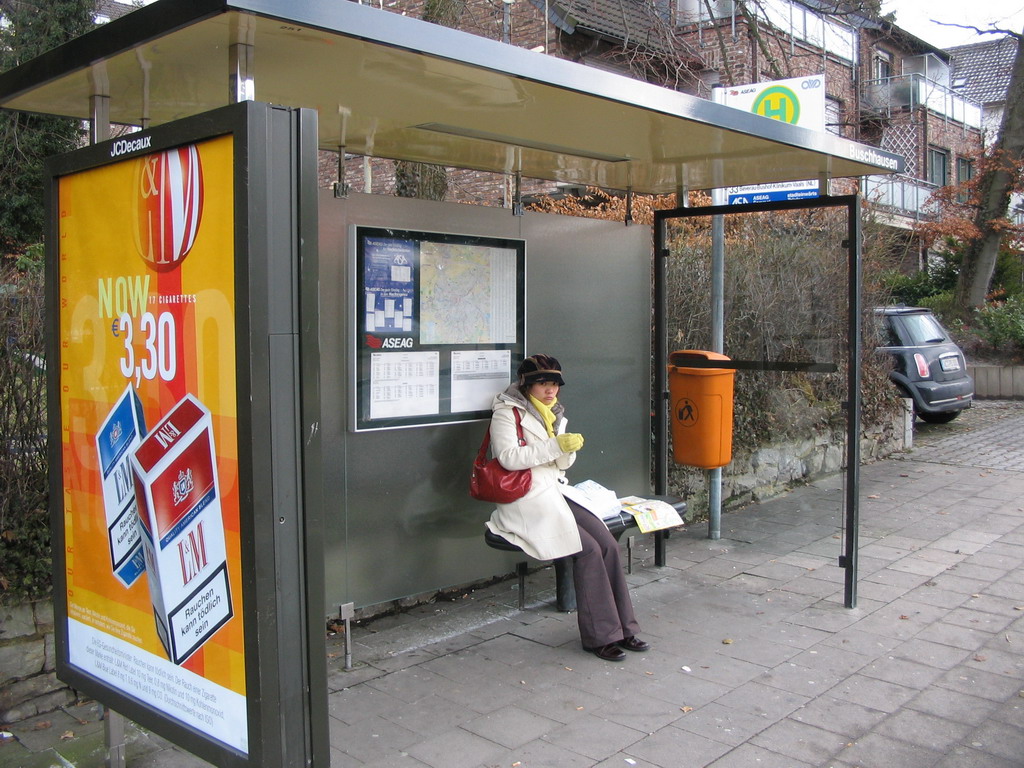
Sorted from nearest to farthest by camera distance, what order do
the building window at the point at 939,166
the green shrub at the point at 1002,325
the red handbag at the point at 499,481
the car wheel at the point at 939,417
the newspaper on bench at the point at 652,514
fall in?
the red handbag at the point at 499,481 < the newspaper on bench at the point at 652,514 < the car wheel at the point at 939,417 < the green shrub at the point at 1002,325 < the building window at the point at 939,166

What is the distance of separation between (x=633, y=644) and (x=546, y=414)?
3.97ft

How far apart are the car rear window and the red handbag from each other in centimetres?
866

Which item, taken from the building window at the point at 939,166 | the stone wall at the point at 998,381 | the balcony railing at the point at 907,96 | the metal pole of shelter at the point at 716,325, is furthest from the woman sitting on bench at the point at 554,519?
the building window at the point at 939,166

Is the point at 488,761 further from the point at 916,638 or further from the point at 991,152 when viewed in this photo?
the point at 991,152

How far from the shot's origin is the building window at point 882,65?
29.1m

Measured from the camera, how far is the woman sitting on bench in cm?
458

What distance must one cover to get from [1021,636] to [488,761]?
→ 3.00m

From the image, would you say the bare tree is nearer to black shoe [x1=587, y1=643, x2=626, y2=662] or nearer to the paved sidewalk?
the paved sidewalk

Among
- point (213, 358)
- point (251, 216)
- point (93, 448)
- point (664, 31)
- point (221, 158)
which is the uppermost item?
point (664, 31)

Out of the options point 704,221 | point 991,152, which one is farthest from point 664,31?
point 991,152

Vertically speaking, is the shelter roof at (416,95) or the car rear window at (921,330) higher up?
the shelter roof at (416,95)

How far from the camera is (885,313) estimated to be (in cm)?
1184

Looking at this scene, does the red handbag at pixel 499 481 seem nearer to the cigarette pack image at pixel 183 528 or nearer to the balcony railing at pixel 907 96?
the cigarette pack image at pixel 183 528

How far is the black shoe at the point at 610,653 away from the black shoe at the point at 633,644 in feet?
0.18
